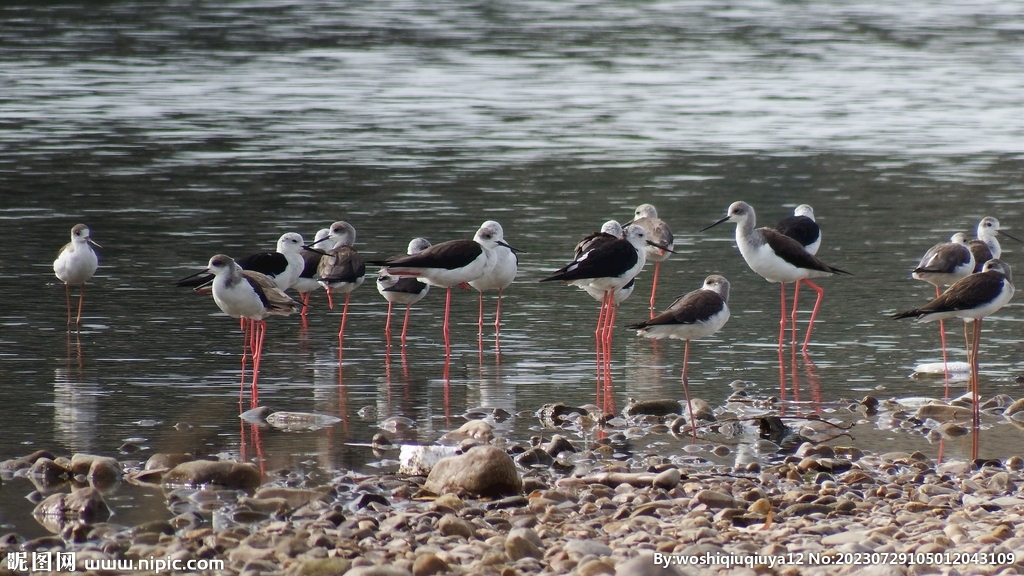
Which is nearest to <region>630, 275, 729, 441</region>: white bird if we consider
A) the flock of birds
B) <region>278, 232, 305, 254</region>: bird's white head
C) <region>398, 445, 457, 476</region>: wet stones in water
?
the flock of birds

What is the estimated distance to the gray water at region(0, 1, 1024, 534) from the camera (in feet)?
36.2

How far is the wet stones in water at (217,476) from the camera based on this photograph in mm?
8461

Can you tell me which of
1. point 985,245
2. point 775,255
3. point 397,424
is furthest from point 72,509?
point 985,245

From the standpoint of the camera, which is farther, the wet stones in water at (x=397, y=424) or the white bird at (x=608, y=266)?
the white bird at (x=608, y=266)

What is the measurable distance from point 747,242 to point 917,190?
395 inches

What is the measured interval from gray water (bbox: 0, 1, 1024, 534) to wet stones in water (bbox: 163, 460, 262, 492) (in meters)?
0.47

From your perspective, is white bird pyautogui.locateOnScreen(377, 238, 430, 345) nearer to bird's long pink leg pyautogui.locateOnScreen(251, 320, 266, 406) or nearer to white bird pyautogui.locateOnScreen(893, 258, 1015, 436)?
bird's long pink leg pyautogui.locateOnScreen(251, 320, 266, 406)

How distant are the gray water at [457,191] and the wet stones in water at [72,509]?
128 millimetres

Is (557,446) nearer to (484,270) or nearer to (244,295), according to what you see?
(244,295)

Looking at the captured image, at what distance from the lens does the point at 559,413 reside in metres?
10.3

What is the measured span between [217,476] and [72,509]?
94 centimetres

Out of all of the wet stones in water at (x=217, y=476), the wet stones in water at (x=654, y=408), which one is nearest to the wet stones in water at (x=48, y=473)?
the wet stones in water at (x=217, y=476)

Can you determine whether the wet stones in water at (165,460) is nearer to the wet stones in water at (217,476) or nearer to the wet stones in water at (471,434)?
the wet stones in water at (217,476)

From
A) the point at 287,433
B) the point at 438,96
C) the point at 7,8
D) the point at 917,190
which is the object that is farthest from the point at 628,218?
the point at 7,8
